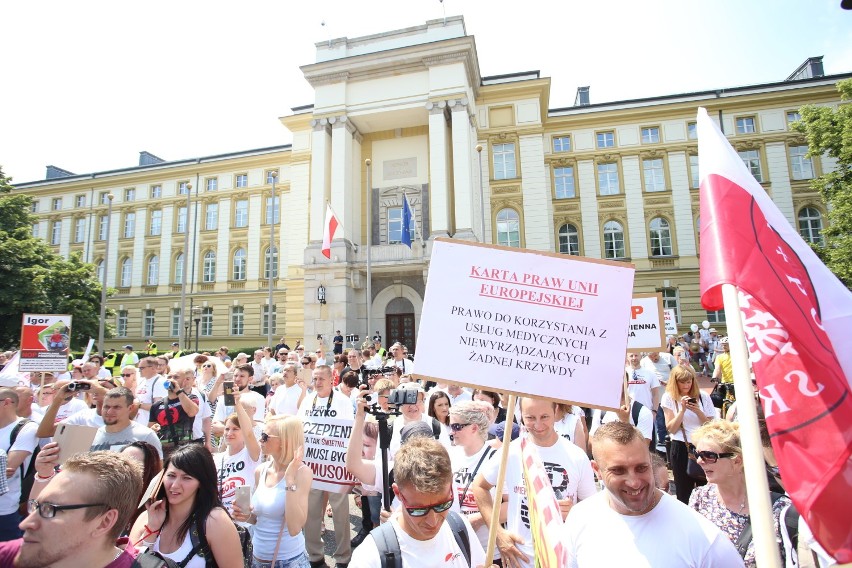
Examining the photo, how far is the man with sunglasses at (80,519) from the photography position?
176 cm

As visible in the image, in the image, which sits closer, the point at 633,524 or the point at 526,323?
the point at 633,524

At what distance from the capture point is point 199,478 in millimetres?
2578

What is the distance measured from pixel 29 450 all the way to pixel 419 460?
403 centimetres

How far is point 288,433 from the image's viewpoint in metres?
3.40

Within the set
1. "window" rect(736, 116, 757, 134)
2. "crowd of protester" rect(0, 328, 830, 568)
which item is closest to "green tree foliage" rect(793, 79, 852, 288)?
"window" rect(736, 116, 757, 134)

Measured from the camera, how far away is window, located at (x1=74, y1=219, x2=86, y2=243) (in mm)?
40438

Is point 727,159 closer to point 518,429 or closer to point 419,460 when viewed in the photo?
point 419,460

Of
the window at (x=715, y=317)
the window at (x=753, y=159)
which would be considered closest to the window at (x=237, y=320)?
the window at (x=715, y=317)

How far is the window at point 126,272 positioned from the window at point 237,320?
35.3 ft

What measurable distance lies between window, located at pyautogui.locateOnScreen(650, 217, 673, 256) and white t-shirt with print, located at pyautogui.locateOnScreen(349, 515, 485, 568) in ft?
98.6

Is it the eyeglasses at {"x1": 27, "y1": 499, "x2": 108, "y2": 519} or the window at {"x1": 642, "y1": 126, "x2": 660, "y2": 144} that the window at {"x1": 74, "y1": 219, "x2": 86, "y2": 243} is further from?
the eyeglasses at {"x1": 27, "y1": 499, "x2": 108, "y2": 519}

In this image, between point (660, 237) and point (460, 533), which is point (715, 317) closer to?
point (660, 237)

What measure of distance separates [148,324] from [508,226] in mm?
29189

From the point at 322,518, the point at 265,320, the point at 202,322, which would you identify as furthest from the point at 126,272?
the point at 322,518
